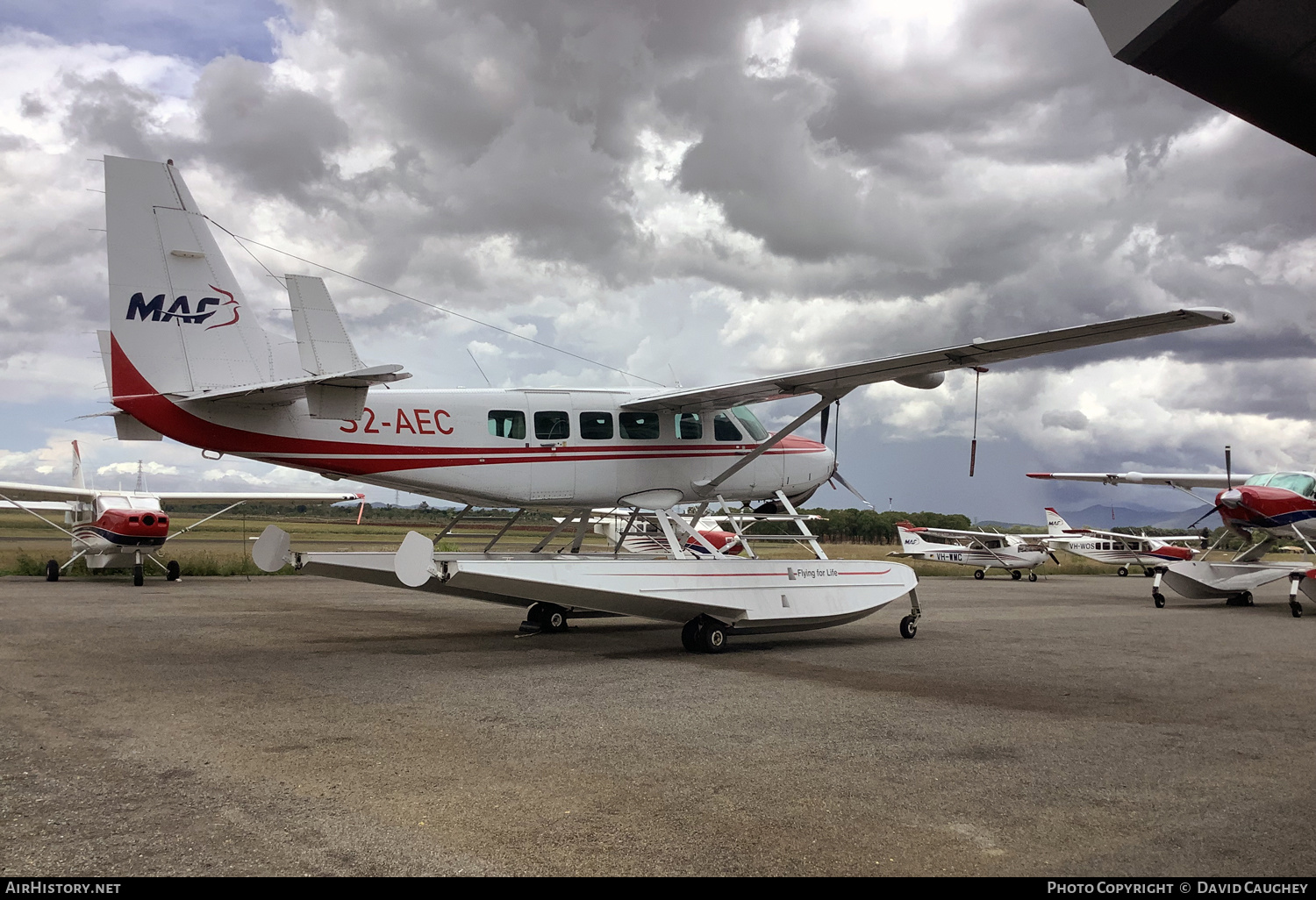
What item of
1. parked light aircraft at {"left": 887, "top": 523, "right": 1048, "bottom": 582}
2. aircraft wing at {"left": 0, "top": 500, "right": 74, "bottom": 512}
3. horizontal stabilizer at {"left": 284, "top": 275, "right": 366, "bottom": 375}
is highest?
horizontal stabilizer at {"left": 284, "top": 275, "right": 366, "bottom": 375}

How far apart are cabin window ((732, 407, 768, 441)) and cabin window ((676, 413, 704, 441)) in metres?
0.69

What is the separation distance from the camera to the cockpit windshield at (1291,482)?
19266mm

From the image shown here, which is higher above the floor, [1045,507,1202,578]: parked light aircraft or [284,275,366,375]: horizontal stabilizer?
[284,275,366,375]: horizontal stabilizer

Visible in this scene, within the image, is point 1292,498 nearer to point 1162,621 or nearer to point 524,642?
point 1162,621

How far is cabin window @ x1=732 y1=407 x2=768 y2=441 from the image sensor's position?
12.4 meters

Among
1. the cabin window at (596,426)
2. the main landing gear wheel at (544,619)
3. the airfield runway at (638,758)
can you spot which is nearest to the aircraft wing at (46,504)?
the airfield runway at (638,758)

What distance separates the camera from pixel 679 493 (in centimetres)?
1175

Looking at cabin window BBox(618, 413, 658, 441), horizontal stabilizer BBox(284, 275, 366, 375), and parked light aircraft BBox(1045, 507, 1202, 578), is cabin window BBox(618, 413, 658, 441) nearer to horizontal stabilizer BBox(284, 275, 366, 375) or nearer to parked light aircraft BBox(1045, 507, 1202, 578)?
horizontal stabilizer BBox(284, 275, 366, 375)

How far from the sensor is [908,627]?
12.4 meters

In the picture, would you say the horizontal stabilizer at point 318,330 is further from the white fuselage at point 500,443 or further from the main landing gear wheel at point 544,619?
the main landing gear wheel at point 544,619

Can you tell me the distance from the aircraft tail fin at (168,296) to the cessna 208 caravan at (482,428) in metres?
0.02

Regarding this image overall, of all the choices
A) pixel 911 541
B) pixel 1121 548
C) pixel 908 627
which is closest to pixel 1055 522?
pixel 1121 548

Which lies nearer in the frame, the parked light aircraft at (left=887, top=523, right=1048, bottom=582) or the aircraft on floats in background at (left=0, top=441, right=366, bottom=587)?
the aircraft on floats in background at (left=0, top=441, right=366, bottom=587)

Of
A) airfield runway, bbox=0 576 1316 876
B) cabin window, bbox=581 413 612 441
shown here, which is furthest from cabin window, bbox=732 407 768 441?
airfield runway, bbox=0 576 1316 876
